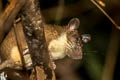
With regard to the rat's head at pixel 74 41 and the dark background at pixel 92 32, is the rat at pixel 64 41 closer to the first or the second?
the rat's head at pixel 74 41

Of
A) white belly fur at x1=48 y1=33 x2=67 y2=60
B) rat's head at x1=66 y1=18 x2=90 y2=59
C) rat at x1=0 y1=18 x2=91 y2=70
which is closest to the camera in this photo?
rat at x1=0 y1=18 x2=91 y2=70

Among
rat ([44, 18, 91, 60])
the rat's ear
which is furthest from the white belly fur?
the rat's ear

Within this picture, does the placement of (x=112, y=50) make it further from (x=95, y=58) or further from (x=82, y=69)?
(x=82, y=69)

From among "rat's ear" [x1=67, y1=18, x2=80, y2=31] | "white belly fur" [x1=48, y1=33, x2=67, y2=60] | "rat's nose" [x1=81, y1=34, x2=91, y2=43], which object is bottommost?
"white belly fur" [x1=48, y1=33, x2=67, y2=60]

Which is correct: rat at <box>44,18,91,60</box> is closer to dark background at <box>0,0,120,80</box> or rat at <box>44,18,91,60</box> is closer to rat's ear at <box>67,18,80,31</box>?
rat's ear at <box>67,18,80,31</box>

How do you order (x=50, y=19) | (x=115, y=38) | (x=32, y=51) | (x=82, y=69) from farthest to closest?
(x=82, y=69) < (x=50, y=19) < (x=115, y=38) < (x=32, y=51)

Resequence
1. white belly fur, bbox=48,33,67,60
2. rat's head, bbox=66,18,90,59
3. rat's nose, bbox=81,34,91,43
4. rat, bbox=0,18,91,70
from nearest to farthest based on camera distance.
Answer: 1. rat, bbox=0,18,91,70
2. white belly fur, bbox=48,33,67,60
3. rat's head, bbox=66,18,90,59
4. rat's nose, bbox=81,34,91,43

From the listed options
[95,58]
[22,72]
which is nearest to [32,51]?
[22,72]

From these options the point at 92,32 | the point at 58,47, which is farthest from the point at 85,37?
the point at 92,32
